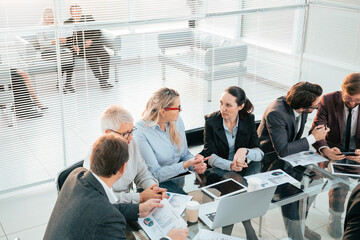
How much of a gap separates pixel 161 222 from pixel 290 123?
60.3 inches

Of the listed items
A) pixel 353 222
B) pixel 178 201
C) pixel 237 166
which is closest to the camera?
pixel 353 222

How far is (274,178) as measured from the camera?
2814mm

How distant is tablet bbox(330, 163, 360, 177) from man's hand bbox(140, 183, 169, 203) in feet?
4.08

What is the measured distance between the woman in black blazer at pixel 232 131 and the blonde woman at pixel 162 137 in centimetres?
26

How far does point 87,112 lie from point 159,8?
4.15ft

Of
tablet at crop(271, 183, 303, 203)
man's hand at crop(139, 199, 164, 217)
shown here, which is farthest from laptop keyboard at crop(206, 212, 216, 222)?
tablet at crop(271, 183, 303, 203)

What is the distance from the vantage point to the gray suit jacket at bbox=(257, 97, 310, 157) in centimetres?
319

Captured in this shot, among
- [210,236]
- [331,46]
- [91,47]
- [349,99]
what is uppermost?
[91,47]

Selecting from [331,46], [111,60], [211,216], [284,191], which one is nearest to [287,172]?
[284,191]

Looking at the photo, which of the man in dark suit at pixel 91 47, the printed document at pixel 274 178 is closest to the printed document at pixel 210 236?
the printed document at pixel 274 178

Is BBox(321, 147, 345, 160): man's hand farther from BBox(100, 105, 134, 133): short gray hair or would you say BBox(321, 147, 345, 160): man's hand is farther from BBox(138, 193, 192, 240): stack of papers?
BBox(100, 105, 134, 133): short gray hair

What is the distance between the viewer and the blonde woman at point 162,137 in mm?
2922

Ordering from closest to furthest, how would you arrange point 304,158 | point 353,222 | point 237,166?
point 353,222 → point 237,166 → point 304,158

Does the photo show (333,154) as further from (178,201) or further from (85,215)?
(85,215)
